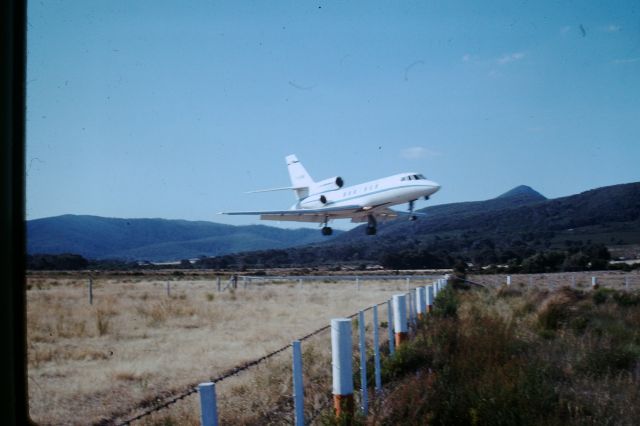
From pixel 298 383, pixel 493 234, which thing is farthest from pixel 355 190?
pixel 493 234

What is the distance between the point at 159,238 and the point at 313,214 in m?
80.7

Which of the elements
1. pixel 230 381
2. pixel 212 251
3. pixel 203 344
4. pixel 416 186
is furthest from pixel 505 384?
pixel 212 251

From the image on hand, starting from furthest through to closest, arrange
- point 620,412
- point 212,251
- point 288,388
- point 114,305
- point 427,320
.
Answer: point 212,251 < point 114,305 < point 427,320 < point 288,388 < point 620,412

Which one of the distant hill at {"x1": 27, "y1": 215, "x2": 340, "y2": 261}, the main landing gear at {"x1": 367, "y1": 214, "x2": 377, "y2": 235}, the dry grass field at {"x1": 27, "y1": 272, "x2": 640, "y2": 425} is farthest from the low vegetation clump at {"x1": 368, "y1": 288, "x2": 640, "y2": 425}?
the distant hill at {"x1": 27, "y1": 215, "x2": 340, "y2": 261}

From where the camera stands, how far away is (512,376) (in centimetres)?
853

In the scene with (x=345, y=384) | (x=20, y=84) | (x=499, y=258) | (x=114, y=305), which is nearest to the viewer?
(x=20, y=84)

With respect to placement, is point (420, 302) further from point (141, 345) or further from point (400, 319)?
point (141, 345)

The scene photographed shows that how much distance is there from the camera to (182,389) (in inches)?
412

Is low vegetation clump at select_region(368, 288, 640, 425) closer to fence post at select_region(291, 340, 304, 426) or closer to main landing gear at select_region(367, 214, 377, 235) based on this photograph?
fence post at select_region(291, 340, 304, 426)

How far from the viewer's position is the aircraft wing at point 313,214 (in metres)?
37.0

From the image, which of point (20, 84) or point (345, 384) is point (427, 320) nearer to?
point (345, 384)

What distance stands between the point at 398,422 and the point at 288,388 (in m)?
3.22

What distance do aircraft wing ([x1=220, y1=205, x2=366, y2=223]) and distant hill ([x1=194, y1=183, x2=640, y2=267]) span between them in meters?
16.9

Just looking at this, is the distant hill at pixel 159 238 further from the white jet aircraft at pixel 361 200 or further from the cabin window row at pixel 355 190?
the cabin window row at pixel 355 190
